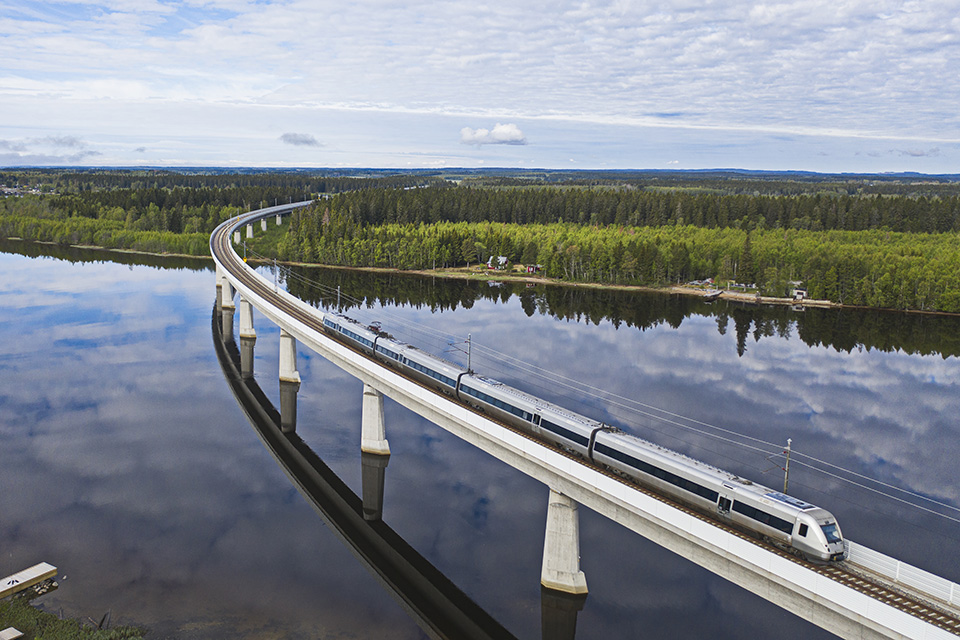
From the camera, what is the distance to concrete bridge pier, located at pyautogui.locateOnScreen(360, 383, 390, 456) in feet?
168

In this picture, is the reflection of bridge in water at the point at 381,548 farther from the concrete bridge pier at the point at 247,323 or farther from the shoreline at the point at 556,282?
the shoreline at the point at 556,282

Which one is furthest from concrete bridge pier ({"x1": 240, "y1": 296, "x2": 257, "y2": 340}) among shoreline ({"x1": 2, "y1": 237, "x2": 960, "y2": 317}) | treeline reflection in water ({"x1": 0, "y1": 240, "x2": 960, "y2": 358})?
shoreline ({"x1": 2, "y1": 237, "x2": 960, "y2": 317})

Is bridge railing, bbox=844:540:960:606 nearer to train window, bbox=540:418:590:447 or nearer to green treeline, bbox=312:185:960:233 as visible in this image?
train window, bbox=540:418:590:447

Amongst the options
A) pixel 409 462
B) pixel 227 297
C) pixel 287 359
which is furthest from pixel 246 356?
pixel 409 462

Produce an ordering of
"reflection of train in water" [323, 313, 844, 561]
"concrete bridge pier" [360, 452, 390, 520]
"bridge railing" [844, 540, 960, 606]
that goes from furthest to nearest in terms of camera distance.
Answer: "concrete bridge pier" [360, 452, 390, 520]
"reflection of train in water" [323, 313, 844, 561]
"bridge railing" [844, 540, 960, 606]

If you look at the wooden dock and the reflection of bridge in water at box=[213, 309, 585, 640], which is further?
the wooden dock

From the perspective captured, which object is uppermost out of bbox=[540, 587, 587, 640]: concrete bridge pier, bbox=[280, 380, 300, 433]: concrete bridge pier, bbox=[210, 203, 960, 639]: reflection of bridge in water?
bbox=[210, 203, 960, 639]: reflection of bridge in water

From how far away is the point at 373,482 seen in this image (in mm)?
48062

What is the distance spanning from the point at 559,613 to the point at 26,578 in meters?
26.9

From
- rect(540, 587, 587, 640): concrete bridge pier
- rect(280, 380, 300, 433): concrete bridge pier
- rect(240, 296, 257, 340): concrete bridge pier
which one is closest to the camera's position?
rect(540, 587, 587, 640): concrete bridge pier

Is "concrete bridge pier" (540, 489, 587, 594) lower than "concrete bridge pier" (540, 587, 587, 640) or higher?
higher

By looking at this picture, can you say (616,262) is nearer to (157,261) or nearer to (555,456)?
(157,261)

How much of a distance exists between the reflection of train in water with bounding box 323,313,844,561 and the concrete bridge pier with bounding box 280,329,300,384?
2327cm

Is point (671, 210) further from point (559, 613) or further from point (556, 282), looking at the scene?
point (559, 613)
